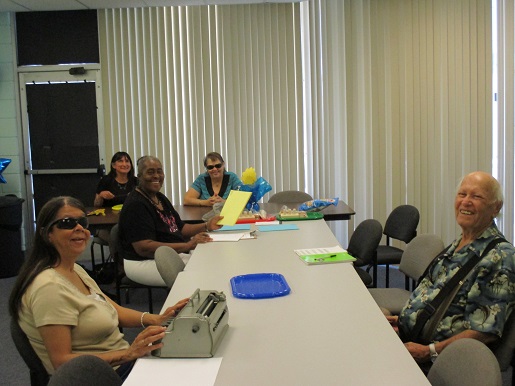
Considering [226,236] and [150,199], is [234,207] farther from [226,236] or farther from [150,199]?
[150,199]

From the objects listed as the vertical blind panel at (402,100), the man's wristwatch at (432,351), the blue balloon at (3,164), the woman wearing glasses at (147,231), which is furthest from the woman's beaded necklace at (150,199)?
the blue balloon at (3,164)

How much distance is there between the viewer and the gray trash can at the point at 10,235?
559cm

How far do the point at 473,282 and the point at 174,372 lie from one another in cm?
123

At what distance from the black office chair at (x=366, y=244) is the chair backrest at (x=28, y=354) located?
219 centimetres

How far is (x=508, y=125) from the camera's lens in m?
5.53

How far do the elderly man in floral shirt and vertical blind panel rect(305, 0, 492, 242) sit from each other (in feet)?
11.7

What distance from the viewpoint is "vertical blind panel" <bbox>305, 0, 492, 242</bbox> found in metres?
5.72

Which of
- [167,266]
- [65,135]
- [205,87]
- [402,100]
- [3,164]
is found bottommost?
[167,266]

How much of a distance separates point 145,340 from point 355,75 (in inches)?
191

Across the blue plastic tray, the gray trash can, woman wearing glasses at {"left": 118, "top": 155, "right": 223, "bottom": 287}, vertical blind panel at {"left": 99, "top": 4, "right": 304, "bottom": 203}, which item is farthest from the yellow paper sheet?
the gray trash can

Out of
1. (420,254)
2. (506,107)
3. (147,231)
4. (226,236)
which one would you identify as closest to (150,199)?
(147,231)

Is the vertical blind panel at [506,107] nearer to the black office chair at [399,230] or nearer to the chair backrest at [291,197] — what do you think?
the black office chair at [399,230]

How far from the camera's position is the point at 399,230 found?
14.7 feet

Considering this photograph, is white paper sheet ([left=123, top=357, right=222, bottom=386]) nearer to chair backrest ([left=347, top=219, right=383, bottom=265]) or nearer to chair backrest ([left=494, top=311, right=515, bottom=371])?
chair backrest ([left=494, top=311, right=515, bottom=371])
